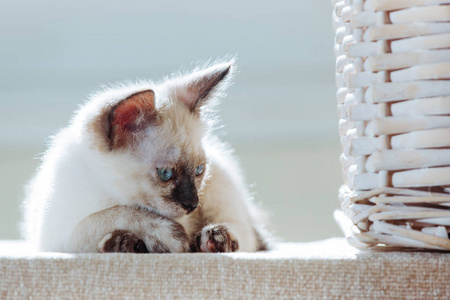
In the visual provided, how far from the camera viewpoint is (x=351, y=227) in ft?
3.44

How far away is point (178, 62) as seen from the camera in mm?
2783

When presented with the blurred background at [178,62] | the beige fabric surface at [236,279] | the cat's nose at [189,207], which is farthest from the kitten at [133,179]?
the blurred background at [178,62]

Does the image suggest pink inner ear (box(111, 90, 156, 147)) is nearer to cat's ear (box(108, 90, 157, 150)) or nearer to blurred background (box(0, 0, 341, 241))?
cat's ear (box(108, 90, 157, 150))

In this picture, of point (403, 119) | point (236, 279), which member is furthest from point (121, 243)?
point (403, 119)

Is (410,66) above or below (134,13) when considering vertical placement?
below

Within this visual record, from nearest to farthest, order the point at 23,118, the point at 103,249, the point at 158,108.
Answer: the point at 103,249, the point at 158,108, the point at 23,118

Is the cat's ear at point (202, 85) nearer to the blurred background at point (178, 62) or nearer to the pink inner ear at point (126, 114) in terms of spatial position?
the pink inner ear at point (126, 114)

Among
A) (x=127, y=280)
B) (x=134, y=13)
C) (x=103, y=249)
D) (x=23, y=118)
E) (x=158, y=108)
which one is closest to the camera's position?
(x=127, y=280)

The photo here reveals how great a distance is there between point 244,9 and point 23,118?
1282 millimetres

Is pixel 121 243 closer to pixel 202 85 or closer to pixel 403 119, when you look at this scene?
pixel 202 85

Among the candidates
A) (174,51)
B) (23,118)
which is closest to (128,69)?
(174,51)

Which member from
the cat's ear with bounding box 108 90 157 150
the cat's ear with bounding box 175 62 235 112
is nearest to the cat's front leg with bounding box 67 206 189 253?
the cat's ear with bounding box 108 90 157 150

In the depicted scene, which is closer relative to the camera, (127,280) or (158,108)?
(127,280)

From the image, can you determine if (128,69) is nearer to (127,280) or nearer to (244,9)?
(244,9)
